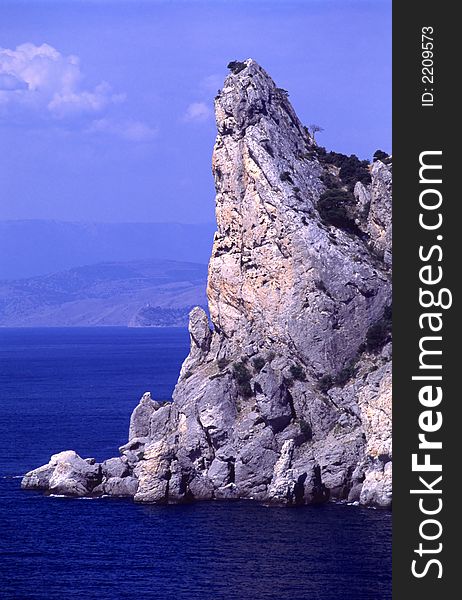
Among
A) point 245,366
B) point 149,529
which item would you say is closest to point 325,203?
point 245,366

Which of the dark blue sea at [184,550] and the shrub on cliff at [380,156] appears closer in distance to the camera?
the dark blue sea at [184,550]

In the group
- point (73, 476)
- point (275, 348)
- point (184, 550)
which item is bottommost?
point (184, 550)

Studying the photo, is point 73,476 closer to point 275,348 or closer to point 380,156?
point 275,348

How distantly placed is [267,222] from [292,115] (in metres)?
10.1

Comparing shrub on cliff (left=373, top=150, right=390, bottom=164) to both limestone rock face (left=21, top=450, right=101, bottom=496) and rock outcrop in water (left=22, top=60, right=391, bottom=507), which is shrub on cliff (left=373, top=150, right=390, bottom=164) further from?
limestone rock face (left=21, top=450, right=101, bottom=496)

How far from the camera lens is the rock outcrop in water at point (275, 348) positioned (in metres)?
72.0

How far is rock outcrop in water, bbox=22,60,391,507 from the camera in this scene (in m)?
72.0

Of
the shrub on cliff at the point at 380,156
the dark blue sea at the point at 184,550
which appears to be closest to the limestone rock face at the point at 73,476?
the dark blue sea at the point at 184,550

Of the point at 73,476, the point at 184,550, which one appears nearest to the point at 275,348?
the point at 73,476

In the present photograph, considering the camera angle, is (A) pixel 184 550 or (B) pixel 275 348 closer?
(A) pixel 184 550

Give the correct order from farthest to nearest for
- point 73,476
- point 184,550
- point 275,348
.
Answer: point 275,348 → point 73,476 → point 184,550

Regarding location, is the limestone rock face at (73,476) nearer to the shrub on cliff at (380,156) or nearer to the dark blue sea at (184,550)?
the dark blue sea at (184,550)

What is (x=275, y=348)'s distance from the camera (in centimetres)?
7875

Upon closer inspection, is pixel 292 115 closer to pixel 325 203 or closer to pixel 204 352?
pixel 325 203
